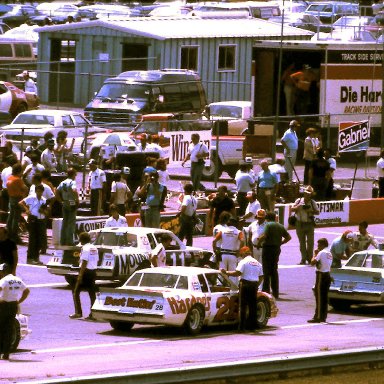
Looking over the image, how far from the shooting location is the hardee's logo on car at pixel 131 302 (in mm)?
22172

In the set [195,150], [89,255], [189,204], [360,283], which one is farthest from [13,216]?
[360,283]

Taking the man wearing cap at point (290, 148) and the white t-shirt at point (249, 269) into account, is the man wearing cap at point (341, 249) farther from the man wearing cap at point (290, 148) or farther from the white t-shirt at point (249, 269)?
the man wearing cap at point (290, 148)

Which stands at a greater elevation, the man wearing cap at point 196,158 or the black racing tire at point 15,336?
the man wearing cap at point 196,158

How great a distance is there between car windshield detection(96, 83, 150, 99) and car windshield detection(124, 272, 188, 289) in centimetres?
2097

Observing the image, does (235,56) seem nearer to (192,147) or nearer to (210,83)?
(210,83)

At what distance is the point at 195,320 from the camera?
22.8 m

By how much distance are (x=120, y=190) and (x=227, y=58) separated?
2113 centimetres

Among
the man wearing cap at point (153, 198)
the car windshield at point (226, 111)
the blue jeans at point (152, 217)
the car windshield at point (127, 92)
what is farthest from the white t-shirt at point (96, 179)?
the car windshield at point (226, 111)

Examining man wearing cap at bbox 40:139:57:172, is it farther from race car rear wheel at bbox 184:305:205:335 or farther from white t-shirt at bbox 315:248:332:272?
race car rear wheel at bbox 184:305:205:335

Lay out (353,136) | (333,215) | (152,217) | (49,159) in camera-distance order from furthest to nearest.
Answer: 1. (353,136)
2. (333,215)
3. (49,159)
4. (152,217)

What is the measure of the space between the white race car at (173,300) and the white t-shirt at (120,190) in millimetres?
7741

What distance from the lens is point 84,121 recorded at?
4044 centimetres

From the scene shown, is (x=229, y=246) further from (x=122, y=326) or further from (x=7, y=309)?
(x=7, y=309)

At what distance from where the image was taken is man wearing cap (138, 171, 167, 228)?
1189 inches
